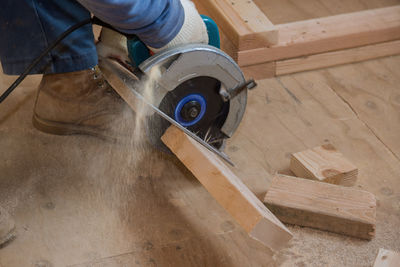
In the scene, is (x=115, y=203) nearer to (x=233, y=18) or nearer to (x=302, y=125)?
(x=302, y=125)

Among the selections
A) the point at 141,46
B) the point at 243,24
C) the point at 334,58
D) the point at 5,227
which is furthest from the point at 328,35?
the point at 5,227

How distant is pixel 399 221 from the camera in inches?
62.5

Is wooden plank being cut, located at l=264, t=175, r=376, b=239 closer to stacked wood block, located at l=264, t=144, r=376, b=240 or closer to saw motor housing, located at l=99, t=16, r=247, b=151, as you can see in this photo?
stacked wood block, located at l=264, t=144, r=376, b=240

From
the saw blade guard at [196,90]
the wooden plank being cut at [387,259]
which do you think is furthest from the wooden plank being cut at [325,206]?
the saw blade guard at [196,90]

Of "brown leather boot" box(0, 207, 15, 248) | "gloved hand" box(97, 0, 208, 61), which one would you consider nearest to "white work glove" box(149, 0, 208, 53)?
"gloved hand" box(97, 0, 208, 61)

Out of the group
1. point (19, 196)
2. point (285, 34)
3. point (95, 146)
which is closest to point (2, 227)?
point (19, 196)

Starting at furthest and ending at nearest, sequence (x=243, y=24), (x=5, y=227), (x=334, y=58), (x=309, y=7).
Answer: (x=309, y=7) → (x=334, y=58) → (x=243, y=24) → (x=5, y=227)

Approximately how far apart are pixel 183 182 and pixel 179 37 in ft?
1.50

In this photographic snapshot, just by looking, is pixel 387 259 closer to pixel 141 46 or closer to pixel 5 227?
pixel 141 46

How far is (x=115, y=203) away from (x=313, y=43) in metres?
1.03

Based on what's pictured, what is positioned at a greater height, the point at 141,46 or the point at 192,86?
the point at 141,46

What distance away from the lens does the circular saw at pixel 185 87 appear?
1.54 meters

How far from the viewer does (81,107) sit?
1847mm

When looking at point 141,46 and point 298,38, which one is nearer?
point 141,46
